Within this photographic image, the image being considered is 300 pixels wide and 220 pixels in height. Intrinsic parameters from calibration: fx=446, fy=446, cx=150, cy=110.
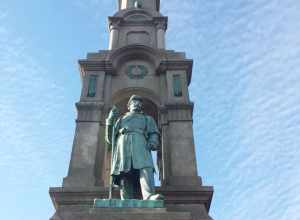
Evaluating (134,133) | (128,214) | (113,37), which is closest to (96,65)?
(113,37)

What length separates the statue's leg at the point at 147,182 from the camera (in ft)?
33.2

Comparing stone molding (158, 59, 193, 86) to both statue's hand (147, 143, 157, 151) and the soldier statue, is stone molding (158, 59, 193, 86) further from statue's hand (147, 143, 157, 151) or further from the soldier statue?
statue's hand (147, 143, 157, 151)

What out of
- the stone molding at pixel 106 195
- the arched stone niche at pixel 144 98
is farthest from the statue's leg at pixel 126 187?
the arched stone niche at pixel 144 98

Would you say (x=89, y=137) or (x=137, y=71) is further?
(x=137, y=71)

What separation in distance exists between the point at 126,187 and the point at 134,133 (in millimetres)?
1386

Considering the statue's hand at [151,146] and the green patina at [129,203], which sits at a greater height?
the statue's hand at [151,146]

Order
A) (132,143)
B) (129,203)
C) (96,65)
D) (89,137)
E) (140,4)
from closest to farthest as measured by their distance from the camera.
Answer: (129,203), (132,143), (89,137), (96,65), (140,4)

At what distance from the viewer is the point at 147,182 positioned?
1034 centimetres

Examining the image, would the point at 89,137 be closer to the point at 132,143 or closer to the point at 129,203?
the point at 132,143

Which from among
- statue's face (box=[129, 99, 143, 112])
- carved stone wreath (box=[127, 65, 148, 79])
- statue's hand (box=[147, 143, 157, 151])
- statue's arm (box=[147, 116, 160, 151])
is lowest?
statue's hand (box=[147, 143, 157, 151])

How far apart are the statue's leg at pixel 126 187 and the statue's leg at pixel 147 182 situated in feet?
1.60

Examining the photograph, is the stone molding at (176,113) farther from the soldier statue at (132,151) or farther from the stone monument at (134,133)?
the soldier statue at (132,151)

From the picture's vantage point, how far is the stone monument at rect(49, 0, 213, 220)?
10.6 m

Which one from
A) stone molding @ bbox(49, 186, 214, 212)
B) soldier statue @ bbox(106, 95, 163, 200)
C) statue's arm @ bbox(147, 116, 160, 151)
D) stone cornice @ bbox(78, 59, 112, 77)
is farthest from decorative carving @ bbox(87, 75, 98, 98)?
stone molding @ bbox(49, 186, 214, 212)
